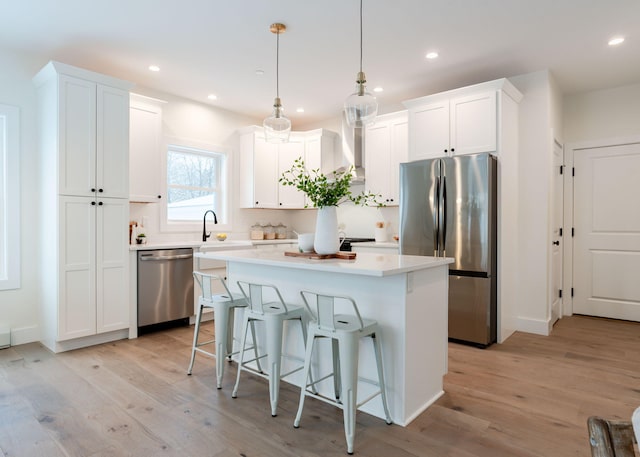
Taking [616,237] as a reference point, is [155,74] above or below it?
above

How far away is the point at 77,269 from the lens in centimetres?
349

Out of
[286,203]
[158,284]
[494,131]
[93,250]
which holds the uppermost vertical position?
[494,131]

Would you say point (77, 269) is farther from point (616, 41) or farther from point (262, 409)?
point (616, 41)

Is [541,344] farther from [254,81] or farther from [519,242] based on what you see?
[254,81]

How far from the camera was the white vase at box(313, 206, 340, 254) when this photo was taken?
2.65 m

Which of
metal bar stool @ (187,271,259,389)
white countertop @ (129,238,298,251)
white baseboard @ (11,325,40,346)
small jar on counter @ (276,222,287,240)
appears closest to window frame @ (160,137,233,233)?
white countertop @ (129,238,298,251)

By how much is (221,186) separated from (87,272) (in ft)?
7.47

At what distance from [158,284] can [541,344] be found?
3909mm

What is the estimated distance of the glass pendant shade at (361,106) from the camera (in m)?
2.45

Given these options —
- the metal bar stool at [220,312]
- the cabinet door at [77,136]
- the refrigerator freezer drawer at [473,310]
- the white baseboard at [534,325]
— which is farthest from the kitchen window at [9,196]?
the white baseboard at [534,325]

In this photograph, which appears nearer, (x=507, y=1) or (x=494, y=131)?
(x=507, y=1)

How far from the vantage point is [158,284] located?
4.06 metres

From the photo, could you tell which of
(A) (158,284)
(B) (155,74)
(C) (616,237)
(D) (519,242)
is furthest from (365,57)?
(C) (616,237)

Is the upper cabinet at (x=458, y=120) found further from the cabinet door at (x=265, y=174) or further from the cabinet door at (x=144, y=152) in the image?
the cabinet door at (x=144, y=152)
